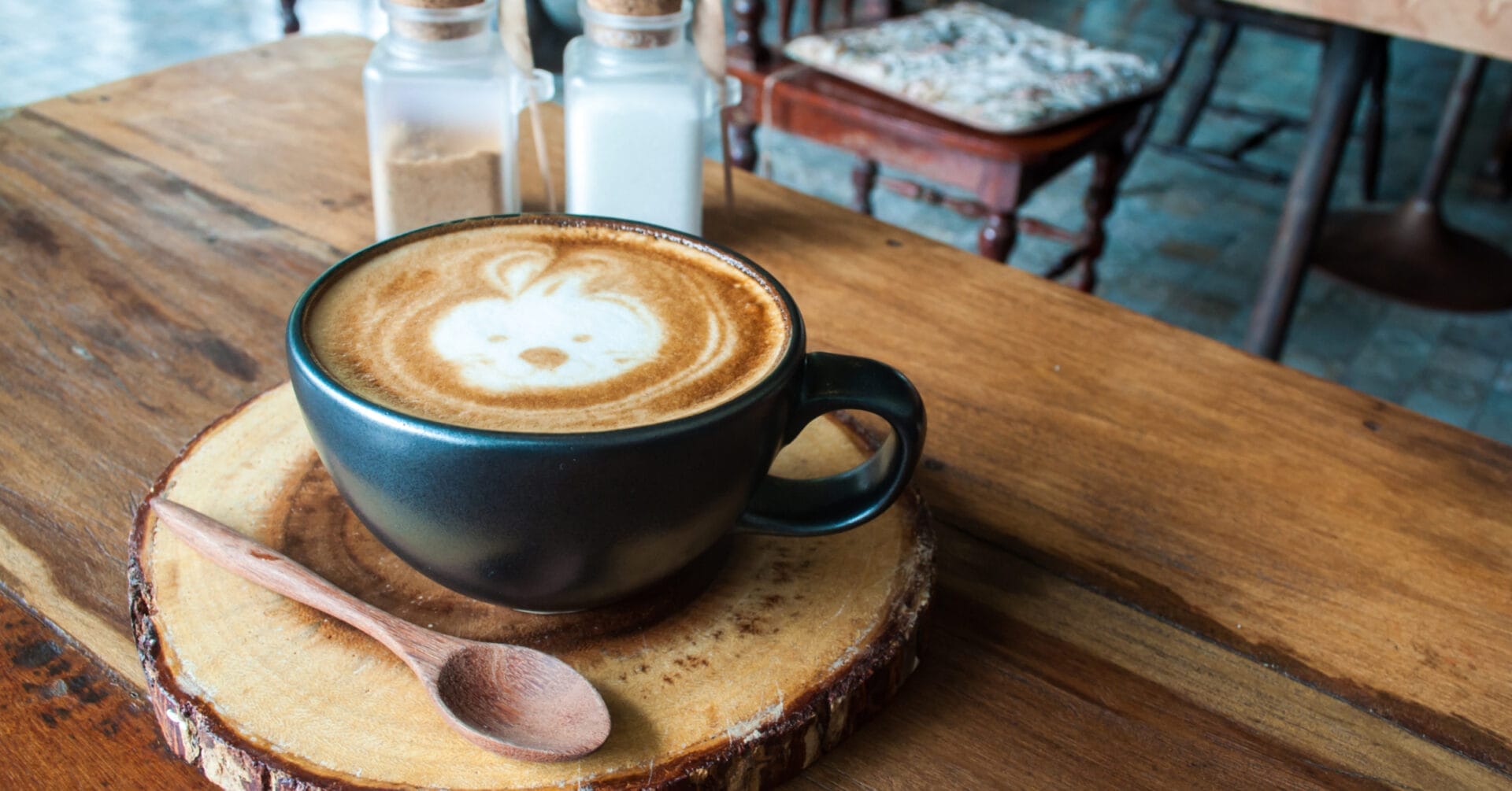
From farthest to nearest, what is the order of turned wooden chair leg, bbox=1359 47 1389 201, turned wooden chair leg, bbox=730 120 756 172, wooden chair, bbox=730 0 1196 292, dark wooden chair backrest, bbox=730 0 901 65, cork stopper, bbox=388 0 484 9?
turned wooden chair leg, bbox=1359 47 1389 201
turned wooden chair leg, bbox=730 120 756 172
dark wooden chair backrest, bbox=730 0 901 65
wooden chair, bbox=730 0 1196 292
cork stopper, bbox=388 0 484 9

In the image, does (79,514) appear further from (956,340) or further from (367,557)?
(956,340)

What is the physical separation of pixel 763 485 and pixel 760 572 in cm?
4

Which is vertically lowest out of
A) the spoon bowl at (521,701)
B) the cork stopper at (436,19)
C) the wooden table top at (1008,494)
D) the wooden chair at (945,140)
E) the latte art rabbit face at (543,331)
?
the wooden chair at (945,140)

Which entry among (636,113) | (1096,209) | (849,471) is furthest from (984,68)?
(849,471)

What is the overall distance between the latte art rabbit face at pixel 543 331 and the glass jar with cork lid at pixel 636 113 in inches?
11.0

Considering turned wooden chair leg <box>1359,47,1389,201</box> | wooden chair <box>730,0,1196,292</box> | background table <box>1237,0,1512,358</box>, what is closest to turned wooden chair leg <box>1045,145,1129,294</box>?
wooden chair <box>730,0,1196,292</box>

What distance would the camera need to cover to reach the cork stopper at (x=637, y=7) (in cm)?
69

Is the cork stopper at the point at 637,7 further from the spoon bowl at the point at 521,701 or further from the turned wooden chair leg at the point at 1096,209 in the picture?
the turned wooden chair leg at the point at 1096,209

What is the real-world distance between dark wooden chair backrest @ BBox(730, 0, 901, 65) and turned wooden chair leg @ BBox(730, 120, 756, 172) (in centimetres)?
11

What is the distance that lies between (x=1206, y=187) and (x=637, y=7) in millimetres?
2293

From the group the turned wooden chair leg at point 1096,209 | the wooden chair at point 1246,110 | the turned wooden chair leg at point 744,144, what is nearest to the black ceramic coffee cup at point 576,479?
the turned wooden chair leg at point 1096,209

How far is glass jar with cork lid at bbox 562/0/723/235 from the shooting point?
72 cm

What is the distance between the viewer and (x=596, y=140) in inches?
29.0

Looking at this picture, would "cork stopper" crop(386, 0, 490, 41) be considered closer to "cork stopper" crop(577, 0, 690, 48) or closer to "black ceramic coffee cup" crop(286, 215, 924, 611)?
"cork stopper" crop(577, 0, 690, 48)
